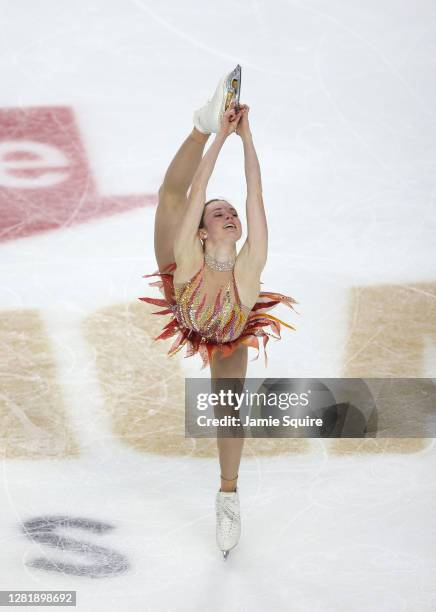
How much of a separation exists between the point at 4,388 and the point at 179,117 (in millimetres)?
2797

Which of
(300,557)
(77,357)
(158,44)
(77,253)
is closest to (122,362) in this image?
(77,357)

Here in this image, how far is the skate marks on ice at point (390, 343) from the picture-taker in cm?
437

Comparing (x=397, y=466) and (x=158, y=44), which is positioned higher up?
(x=158, y=44)

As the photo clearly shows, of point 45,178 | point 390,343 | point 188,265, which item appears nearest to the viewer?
point 188,265

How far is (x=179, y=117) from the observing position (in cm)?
682

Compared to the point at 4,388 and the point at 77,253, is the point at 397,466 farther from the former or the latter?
the point at 77,253

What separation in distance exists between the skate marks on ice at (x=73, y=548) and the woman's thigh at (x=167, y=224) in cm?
99

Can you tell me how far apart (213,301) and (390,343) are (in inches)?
59.2

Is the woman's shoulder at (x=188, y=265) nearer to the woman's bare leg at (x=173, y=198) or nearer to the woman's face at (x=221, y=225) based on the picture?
the woman's face at (x=221, y=225)

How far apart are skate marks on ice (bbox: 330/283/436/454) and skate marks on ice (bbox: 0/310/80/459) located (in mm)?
1122

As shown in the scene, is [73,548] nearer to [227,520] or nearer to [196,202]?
[227,520]

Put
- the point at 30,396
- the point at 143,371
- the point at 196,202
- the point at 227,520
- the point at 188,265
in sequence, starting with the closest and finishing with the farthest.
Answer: the point at 196,202 < the point at 188,265 < the point at 227,520 < the point at 30,396 < the point at 143,371

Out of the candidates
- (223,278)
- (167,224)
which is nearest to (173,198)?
(167,224)

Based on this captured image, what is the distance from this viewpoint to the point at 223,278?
3.70 metres
